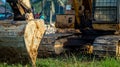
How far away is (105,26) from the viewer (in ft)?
37.1

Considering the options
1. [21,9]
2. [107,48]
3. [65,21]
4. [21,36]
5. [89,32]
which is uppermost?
[21,9]

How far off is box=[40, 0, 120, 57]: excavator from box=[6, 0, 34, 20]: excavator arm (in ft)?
9.79

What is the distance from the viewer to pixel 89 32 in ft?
41.0

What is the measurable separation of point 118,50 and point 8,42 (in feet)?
12.9

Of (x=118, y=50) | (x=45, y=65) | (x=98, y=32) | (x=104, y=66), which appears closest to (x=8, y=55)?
(x=45, y=65)

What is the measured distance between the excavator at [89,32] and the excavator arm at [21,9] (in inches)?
118

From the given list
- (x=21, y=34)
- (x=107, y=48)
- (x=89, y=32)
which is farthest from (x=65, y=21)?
(x=21, y=34)

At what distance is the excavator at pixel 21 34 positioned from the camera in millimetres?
7512

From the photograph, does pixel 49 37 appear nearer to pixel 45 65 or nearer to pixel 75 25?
pixel 75 25

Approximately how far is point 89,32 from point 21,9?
5071 mm

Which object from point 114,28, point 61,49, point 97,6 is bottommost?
point 61,49

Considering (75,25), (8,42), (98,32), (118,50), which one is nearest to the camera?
(8,42)

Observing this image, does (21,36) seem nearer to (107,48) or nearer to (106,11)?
(107,48)

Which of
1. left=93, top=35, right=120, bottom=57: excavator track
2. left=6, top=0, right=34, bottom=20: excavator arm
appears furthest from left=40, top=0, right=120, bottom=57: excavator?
left=6, top=0, right=34, bottom=20: excavator arm
